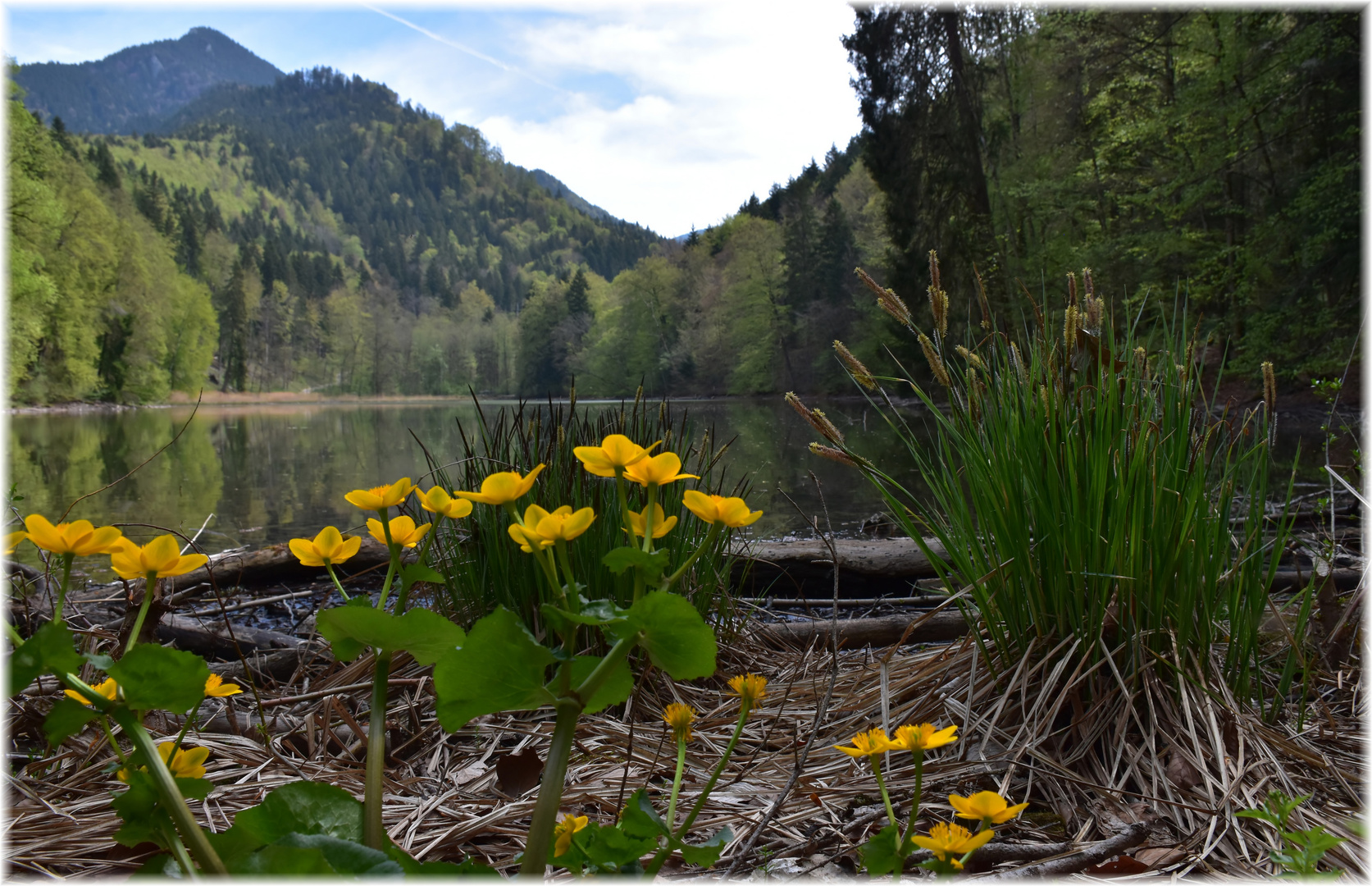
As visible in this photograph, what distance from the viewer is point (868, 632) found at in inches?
84.1

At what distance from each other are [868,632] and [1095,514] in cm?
111

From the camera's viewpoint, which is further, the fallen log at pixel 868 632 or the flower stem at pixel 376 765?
the fallen log at pixel 868 632

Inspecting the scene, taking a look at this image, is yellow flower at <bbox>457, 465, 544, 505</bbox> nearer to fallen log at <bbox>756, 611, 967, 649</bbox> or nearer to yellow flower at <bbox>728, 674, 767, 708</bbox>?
yellow flower at <bbox>728, 674, 767, 708</bbox>

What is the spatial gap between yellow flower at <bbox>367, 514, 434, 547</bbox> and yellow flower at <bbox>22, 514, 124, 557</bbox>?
0.75 feet

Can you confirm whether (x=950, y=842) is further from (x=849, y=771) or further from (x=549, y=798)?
(x=849, y=771)

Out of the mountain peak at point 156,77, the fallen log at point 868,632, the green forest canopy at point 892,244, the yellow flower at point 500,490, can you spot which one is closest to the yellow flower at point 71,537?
the yellow flower at point 500,490

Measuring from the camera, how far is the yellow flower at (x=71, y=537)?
638mm

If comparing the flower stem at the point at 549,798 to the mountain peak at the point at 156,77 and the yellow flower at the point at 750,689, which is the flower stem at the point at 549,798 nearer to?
the yellow flower at the point at 750,689

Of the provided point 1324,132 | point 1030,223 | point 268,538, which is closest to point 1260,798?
point 268,538

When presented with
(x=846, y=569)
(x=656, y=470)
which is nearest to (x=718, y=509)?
(x=656, y=470)

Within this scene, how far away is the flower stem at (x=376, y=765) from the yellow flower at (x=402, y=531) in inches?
6.3

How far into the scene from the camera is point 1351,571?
2.42 metres

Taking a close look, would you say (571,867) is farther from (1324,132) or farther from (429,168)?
(429,168)

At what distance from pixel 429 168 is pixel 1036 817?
132528 millimetres
